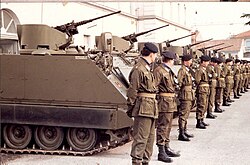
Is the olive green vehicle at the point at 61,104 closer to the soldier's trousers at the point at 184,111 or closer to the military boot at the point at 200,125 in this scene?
the soldier's trousers at the point at 184,111

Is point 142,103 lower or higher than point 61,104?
higher

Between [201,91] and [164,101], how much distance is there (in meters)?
3.23

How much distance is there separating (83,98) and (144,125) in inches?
76.3

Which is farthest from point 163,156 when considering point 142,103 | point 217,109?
point 217,109

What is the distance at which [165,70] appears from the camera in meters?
7.11

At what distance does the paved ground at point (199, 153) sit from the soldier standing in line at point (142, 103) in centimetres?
118

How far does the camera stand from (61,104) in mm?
7574

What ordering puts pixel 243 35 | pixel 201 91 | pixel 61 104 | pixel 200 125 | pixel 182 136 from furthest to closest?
pixel 243 35 → pixel 200 125 → pixel 201 91 → pixel 182 136 → pixel 61 104

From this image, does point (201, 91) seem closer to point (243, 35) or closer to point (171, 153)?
point (171, 153)

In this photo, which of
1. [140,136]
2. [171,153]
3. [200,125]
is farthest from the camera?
[200,125]

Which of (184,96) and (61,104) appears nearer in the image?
(61,104)

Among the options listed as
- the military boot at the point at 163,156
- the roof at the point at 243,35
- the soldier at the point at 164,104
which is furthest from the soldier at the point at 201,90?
the roof at the point at 243,35

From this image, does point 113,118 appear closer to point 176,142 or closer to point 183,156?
point 183,156

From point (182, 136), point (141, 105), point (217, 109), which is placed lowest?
point (182, 136)
